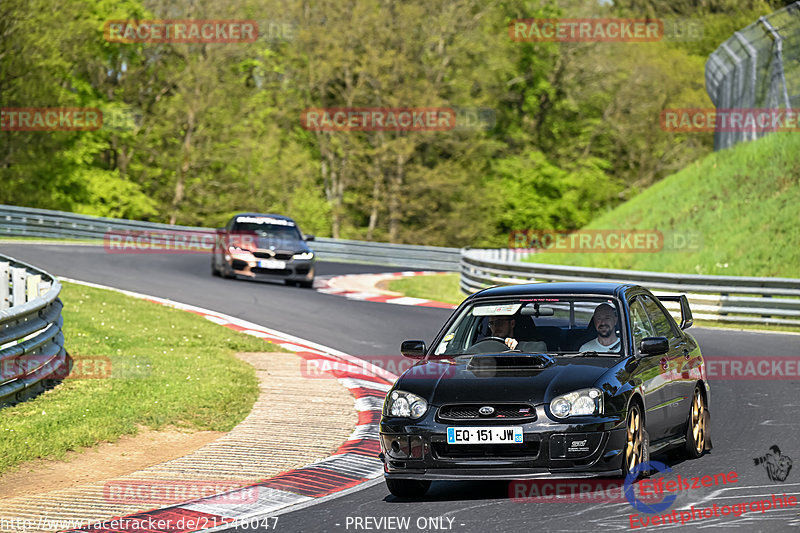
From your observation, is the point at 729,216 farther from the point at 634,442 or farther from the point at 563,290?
the point at 634,442

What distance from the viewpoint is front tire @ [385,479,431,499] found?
7587mm

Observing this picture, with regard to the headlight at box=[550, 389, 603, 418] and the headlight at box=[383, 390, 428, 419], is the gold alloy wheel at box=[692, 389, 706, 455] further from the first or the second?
the headlight at box=[383, 390, 428, 419]

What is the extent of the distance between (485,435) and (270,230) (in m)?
20.6

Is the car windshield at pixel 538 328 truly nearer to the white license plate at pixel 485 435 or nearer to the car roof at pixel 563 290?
the car roof at pixel 563 290

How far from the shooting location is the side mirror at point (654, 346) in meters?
8.01

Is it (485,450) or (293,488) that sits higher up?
(485,450)

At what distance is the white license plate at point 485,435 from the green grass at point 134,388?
11.7 ft

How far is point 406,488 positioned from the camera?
7.61 meters

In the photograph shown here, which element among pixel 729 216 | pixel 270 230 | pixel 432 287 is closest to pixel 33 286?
pixel 270 230

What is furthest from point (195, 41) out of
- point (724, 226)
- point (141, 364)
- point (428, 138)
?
point (141, 364)

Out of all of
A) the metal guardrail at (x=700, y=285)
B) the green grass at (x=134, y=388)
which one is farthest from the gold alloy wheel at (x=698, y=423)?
the metal guardrail at (x=700, y=285)

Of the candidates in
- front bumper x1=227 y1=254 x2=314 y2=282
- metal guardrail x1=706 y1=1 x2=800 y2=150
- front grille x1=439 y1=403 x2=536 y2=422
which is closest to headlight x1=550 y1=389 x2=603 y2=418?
front grille x1=439 y1=403 x2=536 y2=422

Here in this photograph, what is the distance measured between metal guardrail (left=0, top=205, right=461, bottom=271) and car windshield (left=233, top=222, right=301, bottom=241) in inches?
498

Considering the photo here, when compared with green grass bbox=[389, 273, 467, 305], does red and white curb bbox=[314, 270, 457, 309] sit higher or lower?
higher
